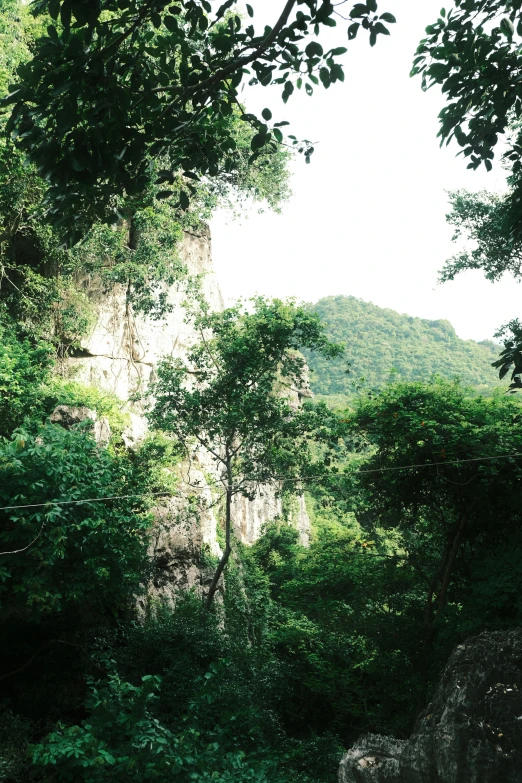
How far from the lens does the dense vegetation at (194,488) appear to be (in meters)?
2.77

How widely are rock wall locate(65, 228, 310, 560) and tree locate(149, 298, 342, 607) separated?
83 cm

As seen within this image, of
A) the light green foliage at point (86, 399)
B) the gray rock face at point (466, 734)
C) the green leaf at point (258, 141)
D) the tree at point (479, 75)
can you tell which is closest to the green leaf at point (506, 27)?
the tree at point (479, 75)

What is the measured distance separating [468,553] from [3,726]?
5.97 meters

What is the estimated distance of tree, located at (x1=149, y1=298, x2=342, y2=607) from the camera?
970 cm

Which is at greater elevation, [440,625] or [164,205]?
[164,205]

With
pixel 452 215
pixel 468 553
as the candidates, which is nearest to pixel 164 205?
pixel 452 215

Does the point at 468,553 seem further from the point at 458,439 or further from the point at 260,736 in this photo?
the point at 260,736

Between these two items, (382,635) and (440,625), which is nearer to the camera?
(440,625)

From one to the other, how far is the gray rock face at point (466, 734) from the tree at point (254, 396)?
5214mm

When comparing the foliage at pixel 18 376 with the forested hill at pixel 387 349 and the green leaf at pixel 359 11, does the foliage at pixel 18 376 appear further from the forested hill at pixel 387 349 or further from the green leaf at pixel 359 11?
the forested hill at pixel 387 349

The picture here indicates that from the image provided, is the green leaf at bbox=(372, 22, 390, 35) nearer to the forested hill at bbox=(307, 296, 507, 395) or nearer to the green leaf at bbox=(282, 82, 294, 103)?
the green leaf at bbox=(282, 82, 294, 103)

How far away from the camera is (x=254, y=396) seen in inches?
381

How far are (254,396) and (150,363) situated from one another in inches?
214

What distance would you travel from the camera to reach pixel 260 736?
6.46 m
